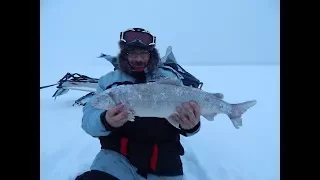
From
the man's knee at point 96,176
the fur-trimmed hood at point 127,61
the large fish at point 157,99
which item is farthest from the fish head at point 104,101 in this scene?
the man's knee at point 96,176

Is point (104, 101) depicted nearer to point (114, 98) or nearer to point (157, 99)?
point (114, 98)

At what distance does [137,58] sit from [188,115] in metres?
0.39

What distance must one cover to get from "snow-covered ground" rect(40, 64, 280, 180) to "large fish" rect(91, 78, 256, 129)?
50 cm

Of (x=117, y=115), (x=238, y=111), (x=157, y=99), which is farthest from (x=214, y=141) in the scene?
(x=117, y=115)

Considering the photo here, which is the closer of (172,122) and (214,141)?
(172,122)

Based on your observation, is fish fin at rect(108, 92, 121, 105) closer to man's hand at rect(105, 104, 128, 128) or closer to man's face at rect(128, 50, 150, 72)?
man's hand at rect(105, 104, 128, 128)

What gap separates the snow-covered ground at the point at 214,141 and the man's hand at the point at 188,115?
1.73ft

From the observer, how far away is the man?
66.1 inches

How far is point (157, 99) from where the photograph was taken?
1601mm

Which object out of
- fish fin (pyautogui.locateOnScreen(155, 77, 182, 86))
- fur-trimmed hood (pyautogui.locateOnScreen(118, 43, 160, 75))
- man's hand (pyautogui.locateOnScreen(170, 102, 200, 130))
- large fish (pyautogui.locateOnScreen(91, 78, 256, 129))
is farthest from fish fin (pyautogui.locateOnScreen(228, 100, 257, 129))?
fur-trimmed hood (pyautogui.locateOnScreen(118, 43, 160, 75))
